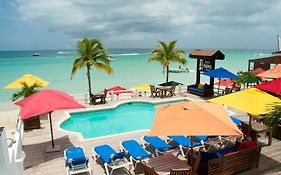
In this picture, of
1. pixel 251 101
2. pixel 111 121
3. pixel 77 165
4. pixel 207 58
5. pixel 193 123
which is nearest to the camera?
pixel 193 123

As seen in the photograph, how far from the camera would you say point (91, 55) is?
15.9 metres

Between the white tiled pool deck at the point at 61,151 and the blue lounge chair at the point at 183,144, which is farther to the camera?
the blue lounge chair at the point at 183,144

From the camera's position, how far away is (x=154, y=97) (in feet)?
59.7

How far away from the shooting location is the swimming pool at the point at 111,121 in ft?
40.4

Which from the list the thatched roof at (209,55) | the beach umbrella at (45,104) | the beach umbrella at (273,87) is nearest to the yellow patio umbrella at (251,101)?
the beach umbrella at (273,87)

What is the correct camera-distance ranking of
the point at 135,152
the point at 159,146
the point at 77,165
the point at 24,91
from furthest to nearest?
the point at 24,91 → the point at 159,146 → the point at 135,152 → the point at 77,165

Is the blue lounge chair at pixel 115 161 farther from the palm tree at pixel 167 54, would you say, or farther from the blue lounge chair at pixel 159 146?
the palm tree at pixel 167 54

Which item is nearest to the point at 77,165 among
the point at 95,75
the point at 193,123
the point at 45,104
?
the point at 45,104

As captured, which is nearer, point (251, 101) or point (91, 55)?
point (251, 101)

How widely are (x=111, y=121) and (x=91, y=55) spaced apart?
497cm

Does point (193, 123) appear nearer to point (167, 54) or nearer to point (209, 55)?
point (209, 55)

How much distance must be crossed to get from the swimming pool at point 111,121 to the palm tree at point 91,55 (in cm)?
301

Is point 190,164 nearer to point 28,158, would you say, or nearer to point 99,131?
point 28,158

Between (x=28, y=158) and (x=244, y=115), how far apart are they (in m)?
10.8
